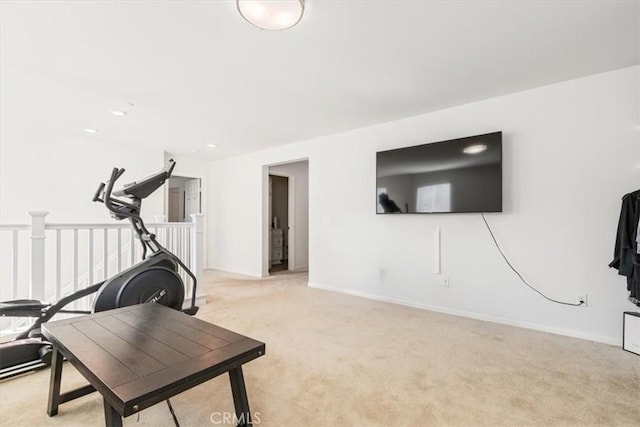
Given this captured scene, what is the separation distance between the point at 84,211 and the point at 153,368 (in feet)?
15.5

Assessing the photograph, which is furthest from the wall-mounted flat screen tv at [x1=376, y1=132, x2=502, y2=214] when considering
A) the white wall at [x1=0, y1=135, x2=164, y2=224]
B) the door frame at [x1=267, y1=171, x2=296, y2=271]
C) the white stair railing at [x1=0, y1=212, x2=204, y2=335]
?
the white wall at [x1=0, y1=135, x2=164, y2=224]

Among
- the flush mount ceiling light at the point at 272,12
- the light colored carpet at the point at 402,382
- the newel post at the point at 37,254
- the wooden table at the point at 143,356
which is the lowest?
the light colored carpet at the point at 402,382

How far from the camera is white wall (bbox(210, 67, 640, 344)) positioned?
2650 millimetres

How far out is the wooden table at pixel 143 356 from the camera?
1.09 meters

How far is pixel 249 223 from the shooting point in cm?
591

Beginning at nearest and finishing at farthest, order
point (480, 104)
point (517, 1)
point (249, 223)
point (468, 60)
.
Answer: point (517, 1)
point (468, 60)
point (480, 104)
point (249, 223)

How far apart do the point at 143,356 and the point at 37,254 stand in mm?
2151

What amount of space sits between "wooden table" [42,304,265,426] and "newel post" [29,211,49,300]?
1.36 meters

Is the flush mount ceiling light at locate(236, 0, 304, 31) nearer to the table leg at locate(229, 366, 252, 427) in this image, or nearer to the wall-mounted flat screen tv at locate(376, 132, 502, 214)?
the table leg at locate(229, 366, 252, 427)

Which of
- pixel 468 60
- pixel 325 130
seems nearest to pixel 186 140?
pixel 325 130

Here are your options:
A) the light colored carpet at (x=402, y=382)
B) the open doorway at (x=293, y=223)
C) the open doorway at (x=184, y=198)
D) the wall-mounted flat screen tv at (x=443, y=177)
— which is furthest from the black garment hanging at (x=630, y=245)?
the open doorway at (x=184, y=198)

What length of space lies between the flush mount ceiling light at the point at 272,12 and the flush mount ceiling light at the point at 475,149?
7.38 ft

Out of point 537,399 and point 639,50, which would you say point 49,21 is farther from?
point 639,50

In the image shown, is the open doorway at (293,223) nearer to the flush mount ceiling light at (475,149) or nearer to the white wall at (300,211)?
the white wall at (300,211)
